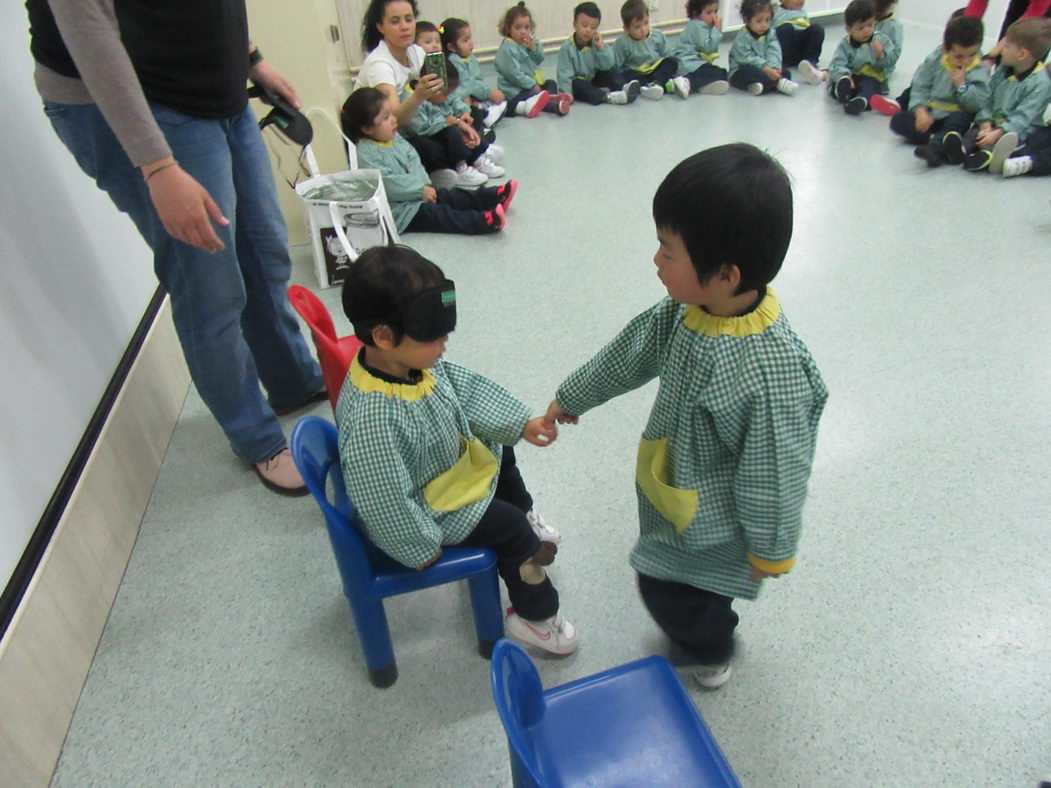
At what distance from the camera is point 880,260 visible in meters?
2.46

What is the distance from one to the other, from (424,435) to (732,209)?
0.53 m

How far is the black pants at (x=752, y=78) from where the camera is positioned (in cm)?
453

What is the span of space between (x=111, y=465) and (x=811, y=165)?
318cm

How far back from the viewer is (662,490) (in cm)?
99

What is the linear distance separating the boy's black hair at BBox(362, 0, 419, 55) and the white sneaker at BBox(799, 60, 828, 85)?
299cm

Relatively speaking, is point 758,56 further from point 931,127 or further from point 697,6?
point 931,127

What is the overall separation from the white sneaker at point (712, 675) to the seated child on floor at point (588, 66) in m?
4.19

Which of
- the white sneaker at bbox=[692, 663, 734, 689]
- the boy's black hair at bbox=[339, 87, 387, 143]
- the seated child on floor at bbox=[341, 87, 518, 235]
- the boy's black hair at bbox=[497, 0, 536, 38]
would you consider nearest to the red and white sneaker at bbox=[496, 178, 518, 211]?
the seated child on floor at bbox=[341, 87, 518, 235]


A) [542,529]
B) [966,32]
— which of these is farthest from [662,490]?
[966,32]

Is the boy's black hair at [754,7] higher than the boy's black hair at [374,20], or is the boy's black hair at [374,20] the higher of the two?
the boy's black hair at [374,20]

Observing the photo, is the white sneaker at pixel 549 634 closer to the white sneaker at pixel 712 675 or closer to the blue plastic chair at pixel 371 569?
the blue plastic chair at pixel 371 569

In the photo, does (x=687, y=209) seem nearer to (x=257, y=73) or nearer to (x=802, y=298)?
(x=257, y=73)

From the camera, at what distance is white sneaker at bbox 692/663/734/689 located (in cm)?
116

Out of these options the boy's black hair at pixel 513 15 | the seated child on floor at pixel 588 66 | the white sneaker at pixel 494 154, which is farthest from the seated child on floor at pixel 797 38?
the white sneaker at pixel 494 154
